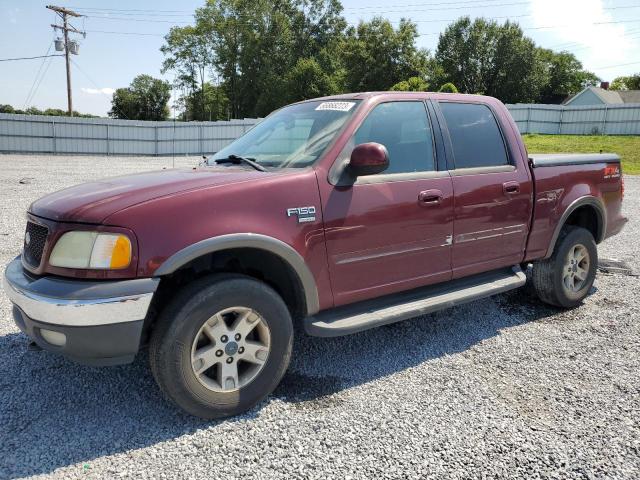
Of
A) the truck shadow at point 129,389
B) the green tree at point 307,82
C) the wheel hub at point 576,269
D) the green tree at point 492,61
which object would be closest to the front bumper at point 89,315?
the truck shadow at point 129,389

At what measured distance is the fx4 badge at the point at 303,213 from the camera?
3.10m

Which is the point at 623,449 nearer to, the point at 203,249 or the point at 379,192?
the point at 379,192

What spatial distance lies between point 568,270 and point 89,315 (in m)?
4.25

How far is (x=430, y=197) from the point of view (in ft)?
12.1

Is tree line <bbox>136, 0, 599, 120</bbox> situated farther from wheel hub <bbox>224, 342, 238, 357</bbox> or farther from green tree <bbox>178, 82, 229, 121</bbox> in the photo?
wheel hub <bbox>224, 342, 238, 357</bbox>

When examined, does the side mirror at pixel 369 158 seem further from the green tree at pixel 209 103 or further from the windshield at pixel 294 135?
the green tree at pixel 209 103

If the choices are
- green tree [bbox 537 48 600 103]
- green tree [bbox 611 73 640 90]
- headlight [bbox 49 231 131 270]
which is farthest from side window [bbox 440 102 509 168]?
green tree [bbox 611 73 640 90]

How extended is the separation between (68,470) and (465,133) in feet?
11.7

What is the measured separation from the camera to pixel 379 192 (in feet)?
11.3

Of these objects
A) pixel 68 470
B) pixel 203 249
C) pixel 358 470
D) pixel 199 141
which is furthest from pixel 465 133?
pixel 199 141

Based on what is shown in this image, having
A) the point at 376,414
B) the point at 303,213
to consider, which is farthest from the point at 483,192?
the point at 376,414

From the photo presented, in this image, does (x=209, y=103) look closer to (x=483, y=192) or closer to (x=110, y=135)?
(x=110, y=135)

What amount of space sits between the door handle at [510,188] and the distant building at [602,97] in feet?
201

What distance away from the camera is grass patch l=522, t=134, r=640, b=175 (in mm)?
23095
